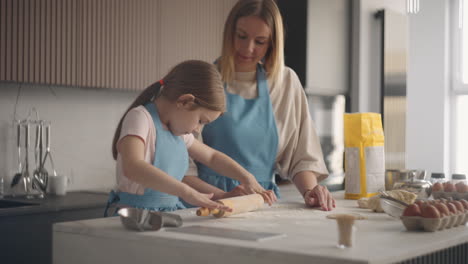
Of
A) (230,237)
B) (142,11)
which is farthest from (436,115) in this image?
(230,237)

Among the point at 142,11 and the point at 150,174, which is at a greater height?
the point at 142,11

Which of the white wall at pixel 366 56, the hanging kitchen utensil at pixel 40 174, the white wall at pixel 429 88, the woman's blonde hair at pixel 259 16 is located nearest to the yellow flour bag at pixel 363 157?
the woman's blonde hair at pixel 259 16

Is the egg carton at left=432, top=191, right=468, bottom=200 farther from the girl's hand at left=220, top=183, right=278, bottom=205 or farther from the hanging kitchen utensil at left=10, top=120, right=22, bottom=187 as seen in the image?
the hanging kitchen utensil at left=10, top=120, right=22, bottom=187

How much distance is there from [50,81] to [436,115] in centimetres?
346

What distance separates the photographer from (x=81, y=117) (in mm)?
2953

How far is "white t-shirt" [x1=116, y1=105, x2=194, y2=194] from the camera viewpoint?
5.16 feet

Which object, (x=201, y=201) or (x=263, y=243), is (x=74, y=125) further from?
(x=263, y=243)

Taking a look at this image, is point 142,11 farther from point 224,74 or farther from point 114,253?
point 114,253

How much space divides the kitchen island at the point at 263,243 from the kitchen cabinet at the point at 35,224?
0.88 m

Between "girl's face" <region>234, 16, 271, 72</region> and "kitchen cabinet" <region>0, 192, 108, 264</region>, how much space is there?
0.89 meters

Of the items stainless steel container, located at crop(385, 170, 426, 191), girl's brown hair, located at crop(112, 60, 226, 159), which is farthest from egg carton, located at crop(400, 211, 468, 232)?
stainless steel container, located at crop(385, 170, 426, 191)

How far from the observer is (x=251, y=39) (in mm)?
1932

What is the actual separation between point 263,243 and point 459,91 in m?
→ 4.40

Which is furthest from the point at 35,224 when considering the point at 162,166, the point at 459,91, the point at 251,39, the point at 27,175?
the point at 459,91
